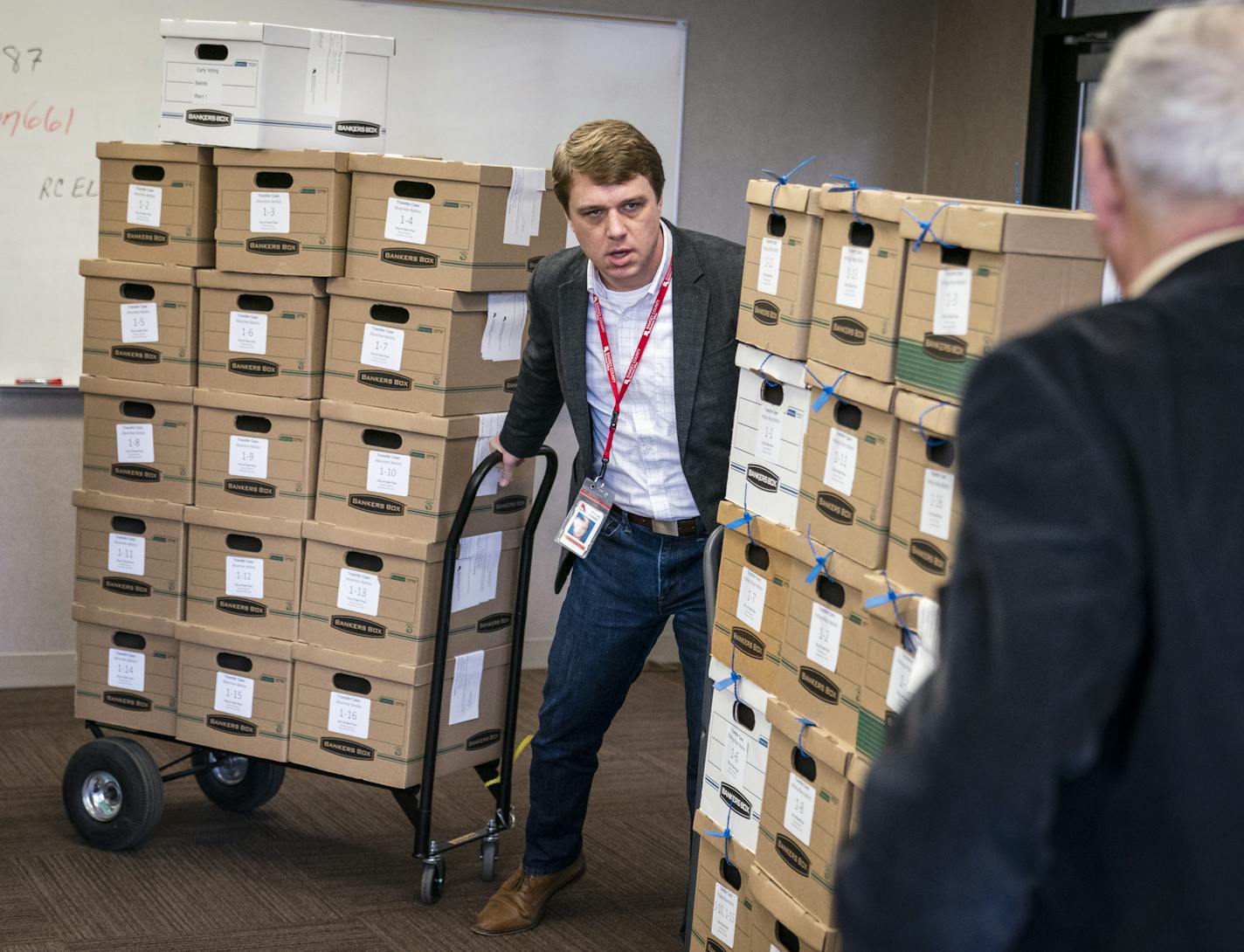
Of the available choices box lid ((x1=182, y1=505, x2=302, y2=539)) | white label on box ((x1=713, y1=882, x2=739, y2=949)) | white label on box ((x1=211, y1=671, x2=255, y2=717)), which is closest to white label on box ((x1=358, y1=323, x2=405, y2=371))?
box lid ((x1=182, y1=505, x2=302, y2=539))

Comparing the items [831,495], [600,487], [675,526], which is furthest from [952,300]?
[600,487]

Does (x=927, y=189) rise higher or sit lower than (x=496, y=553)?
higher

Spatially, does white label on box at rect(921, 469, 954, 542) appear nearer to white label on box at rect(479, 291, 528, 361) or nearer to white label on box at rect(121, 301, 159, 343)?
white label on box at rect(479, 291, 528, 361)

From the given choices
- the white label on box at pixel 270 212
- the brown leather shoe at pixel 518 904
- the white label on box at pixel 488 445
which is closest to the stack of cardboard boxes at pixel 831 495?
the brown leather shoe at pixel 518 904

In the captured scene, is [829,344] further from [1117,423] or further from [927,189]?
[927,189]

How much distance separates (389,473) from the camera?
286cm

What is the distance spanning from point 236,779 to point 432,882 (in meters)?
0.71

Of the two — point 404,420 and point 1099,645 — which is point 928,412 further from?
point 404,420

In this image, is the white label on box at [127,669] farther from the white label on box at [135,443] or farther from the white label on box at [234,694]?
the white label on box at [135,443]

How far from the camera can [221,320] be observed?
298cm

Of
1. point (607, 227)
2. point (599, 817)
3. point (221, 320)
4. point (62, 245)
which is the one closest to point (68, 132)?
point (62, 245)

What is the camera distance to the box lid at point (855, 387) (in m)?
1.76

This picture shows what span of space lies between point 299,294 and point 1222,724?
7.74 ft

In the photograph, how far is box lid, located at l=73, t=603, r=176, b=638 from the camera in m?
3.11
